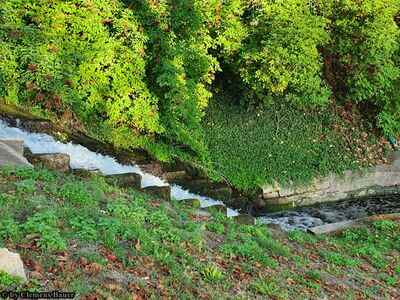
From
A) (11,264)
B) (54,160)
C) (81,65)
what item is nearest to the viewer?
(11,264)

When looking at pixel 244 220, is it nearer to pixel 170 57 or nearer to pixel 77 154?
pixel 77 154

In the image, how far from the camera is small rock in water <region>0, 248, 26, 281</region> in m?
3.87

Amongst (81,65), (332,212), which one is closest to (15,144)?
(81,65)

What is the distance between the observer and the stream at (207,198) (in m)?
9.00

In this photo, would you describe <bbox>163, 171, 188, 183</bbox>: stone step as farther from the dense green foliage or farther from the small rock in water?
the small rock in water

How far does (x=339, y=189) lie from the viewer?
553 inches

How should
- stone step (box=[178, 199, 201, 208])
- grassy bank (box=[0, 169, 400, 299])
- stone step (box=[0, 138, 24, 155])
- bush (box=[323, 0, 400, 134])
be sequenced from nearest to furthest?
grassy bank (box=[0, 169, 400, 299]) < stone step (box=[0, 138, 24, 155]) < stone step (box=[178, 199, 201, 208]) < bush (box=[323, 0, 400, 134])

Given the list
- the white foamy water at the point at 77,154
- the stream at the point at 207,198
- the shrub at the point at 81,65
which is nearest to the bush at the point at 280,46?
the shrub at the point at 81,65

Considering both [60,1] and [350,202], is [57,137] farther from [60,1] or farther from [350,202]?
[350,202]

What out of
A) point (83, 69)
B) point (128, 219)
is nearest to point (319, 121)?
point (83, 69)

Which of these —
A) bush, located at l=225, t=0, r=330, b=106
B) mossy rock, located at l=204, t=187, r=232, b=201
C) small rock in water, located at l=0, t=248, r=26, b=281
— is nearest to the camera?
small rock in water, located at l=0, t=248, r=26, b=281

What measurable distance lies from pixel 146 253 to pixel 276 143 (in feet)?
31.6

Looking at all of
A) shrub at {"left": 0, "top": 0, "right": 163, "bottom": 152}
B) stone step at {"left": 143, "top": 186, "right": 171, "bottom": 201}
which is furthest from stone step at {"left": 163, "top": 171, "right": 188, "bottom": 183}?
stone step at {"left": 143, "top": 186, "right": 171, "bottom": 201}

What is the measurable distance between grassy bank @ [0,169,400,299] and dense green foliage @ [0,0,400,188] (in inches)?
137
